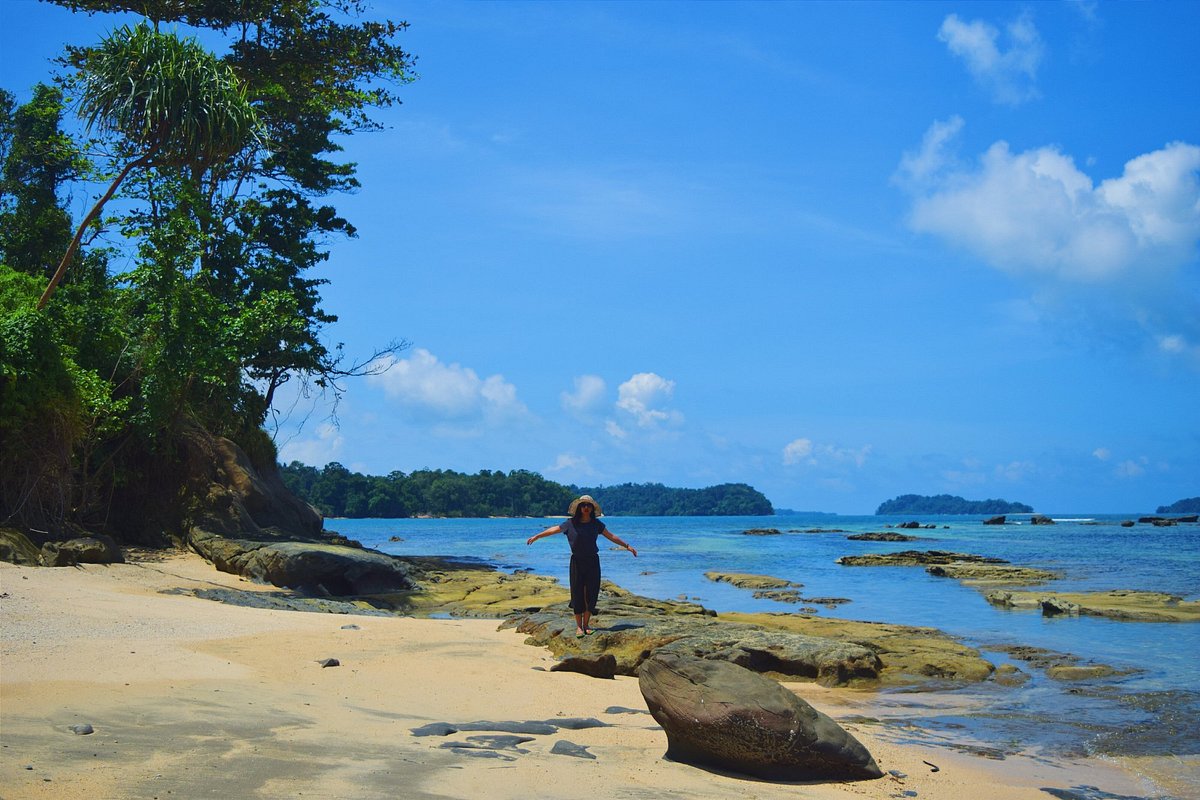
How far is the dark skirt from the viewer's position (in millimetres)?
11281

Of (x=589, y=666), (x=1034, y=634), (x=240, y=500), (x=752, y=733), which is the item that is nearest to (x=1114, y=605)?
(x=1034, y=634)

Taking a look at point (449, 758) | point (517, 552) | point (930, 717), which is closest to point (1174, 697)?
point (930, 717)

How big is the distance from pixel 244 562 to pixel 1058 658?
1365cm

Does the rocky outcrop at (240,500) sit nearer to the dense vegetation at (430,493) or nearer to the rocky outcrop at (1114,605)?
the rocky outcrop at (1114,605)

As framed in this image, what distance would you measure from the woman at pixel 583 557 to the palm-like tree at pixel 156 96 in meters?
11.2

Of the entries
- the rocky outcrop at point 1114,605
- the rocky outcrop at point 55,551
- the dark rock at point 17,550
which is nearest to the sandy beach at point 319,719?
the dark rock at point 17,550

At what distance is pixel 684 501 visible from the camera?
184250 mm

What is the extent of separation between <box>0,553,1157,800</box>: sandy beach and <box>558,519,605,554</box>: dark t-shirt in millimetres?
1281

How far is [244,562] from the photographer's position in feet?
58.1

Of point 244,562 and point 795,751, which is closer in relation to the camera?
point 795,751

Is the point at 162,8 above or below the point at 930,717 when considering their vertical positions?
above

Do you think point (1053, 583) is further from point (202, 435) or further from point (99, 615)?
point (99, 615)

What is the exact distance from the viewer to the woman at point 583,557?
11289mm

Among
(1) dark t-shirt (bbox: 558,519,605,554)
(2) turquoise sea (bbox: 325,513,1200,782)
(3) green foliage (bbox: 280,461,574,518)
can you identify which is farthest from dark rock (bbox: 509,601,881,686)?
(3) green foliage (bbox: 280,461,574,518)
